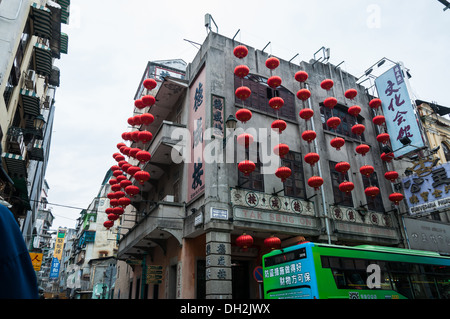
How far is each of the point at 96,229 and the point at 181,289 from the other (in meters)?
41.4

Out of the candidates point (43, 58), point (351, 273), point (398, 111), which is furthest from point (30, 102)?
point (398, 111)

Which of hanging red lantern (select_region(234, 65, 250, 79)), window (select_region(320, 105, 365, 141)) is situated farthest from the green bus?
window (select_region(320, 105, 365, 141))

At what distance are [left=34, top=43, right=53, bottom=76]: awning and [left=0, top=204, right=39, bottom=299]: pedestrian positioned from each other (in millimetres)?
18757

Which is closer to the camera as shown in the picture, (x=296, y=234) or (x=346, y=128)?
(x=296, y=234)

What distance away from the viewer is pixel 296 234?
14188mm

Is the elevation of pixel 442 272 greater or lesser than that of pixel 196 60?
lesser

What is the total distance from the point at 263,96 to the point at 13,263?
1641 cm

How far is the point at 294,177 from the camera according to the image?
15641 mm

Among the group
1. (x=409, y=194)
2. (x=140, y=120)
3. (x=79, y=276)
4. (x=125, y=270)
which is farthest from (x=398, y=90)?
(x=79, y=276)

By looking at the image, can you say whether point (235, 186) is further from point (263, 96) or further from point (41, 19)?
point (41, 19)

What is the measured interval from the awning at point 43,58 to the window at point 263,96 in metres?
10.7

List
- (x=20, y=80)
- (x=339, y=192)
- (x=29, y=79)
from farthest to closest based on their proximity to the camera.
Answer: (x=339, y=192) → (x=29, y=79) → (x=20, y=80)
